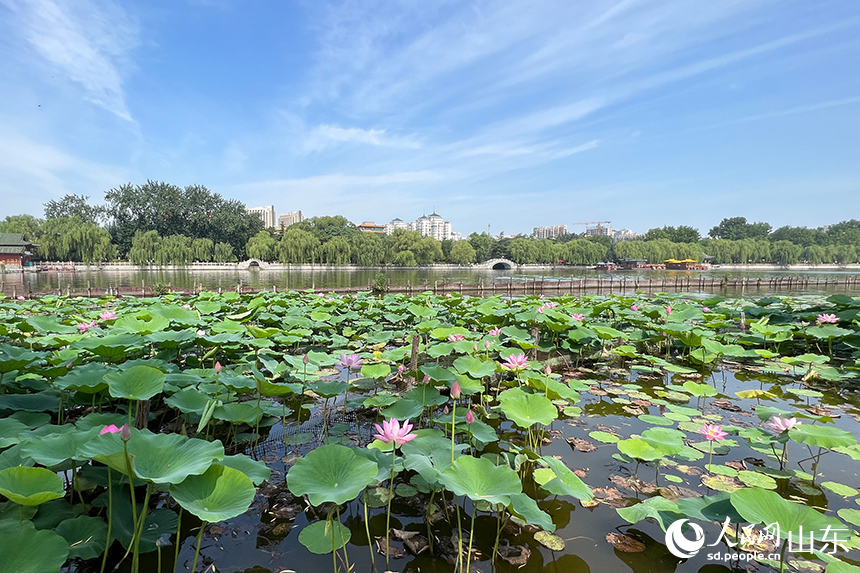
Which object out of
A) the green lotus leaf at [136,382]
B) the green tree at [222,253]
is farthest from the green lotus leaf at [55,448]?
the green tree at [222,253]

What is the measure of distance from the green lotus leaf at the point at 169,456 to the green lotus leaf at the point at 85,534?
284 mm

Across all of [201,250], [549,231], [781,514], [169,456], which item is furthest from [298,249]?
[549,231]

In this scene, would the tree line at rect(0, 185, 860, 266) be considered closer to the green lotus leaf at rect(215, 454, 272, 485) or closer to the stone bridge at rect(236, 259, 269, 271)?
the stone bridge at rect(236, 259, 269, 271)

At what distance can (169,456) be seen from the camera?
1.22m

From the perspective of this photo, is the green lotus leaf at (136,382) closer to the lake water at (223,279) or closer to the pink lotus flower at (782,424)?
the pink lotus flower at (782,424)

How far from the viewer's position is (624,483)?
2.01 m

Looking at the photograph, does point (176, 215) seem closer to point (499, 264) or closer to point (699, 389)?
point (499, 264)

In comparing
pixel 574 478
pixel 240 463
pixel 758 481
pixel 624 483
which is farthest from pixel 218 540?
pixel 758 481

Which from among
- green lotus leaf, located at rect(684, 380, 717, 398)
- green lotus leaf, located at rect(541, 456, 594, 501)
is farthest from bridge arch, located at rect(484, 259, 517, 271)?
green lotus leaf, located at rect(541, 456, 594, 501)

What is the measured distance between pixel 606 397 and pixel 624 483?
4.54 feet

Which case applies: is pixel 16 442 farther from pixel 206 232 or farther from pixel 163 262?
pixel 206 232
